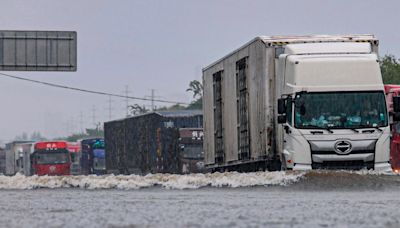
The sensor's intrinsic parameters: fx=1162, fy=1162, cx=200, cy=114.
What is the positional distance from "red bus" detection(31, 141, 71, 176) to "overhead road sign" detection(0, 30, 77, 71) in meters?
17.3

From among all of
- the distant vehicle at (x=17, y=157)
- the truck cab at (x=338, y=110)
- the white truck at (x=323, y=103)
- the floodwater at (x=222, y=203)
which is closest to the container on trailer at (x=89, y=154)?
the distant vehicle at (x=17, y=157)

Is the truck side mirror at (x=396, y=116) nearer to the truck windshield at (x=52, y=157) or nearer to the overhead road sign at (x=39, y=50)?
the overhead road sign at (x=39, y=50)

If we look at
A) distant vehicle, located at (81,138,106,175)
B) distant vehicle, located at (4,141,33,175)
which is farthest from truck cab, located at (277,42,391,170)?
distant vehicle, located at (81,138,106,175)

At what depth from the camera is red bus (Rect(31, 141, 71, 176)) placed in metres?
66.7

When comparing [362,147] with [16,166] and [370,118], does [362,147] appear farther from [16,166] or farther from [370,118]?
[16,166]

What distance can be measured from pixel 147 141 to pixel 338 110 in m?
32.4

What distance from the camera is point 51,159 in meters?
67.4

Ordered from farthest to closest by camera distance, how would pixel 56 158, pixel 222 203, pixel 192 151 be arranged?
1. pixel 56 158
2. pixel 192 151
3. pixel 222 203

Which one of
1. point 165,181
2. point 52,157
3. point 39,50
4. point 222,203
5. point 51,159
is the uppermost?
point 39,50

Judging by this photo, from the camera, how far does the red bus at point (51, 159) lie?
219 feet

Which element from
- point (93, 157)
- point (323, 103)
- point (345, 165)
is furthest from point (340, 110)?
point (93, 157)

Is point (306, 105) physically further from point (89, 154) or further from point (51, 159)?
point (89, 154)

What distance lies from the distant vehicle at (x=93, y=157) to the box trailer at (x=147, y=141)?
916cm

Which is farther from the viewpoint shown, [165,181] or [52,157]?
[52,157]
